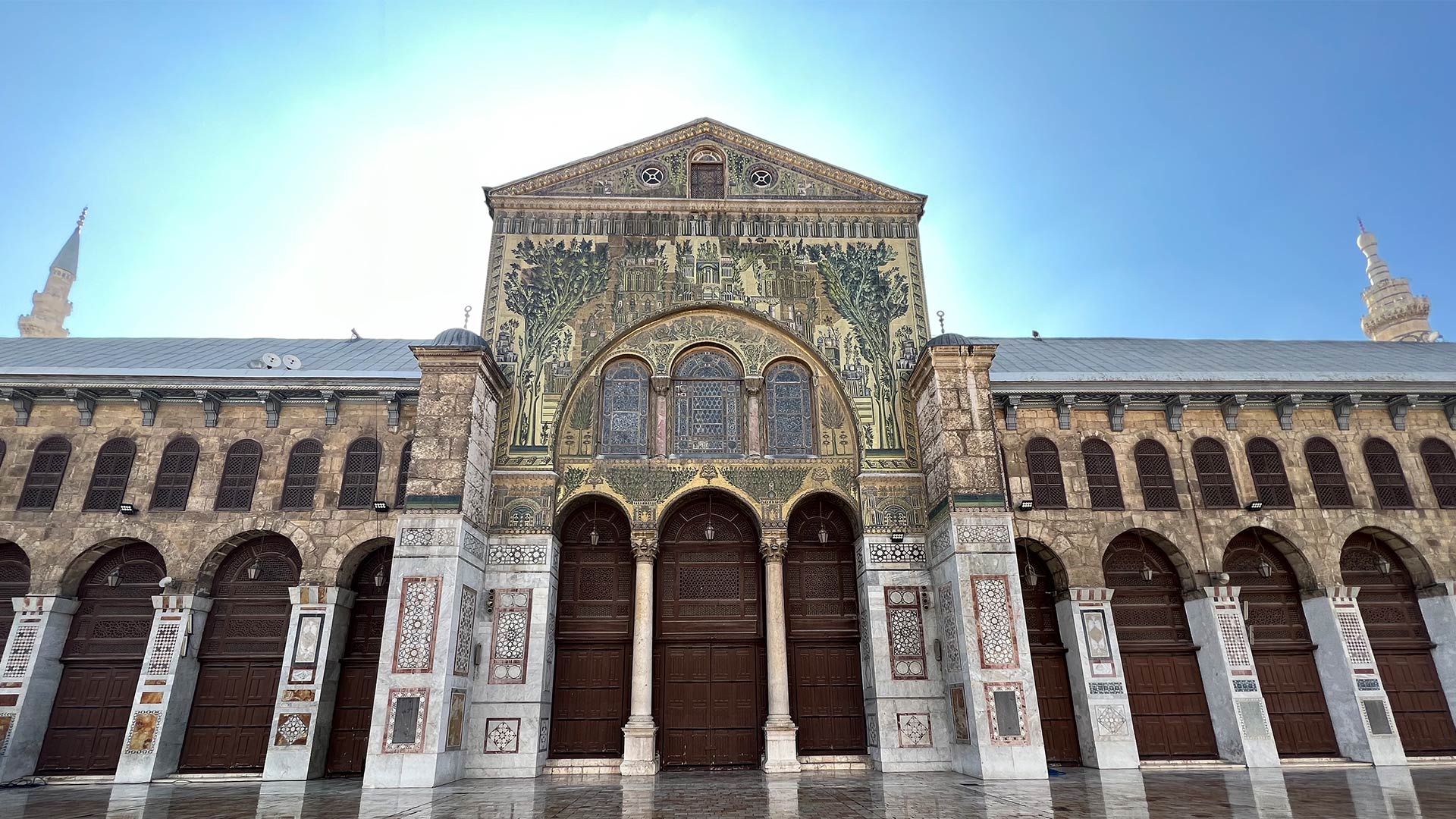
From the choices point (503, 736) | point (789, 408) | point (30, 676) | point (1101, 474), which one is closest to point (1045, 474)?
point (1101, 474)

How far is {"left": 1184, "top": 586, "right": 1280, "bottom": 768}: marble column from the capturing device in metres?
13.9

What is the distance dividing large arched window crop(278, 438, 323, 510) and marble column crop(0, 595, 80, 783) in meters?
4.29

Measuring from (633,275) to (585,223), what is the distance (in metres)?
1.61

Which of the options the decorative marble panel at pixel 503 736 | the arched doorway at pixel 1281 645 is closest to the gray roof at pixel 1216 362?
the arched doorway at pixel 1281 645

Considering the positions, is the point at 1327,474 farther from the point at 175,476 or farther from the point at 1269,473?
the point at 175,476

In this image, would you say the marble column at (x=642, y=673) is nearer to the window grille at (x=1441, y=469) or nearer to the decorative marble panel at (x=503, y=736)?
the decorative marble panel at (x=503, y=736)

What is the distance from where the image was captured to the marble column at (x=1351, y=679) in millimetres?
14117

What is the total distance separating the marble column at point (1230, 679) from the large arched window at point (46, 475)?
22.1m

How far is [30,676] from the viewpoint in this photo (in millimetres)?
13781

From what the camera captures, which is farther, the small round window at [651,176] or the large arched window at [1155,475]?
the small round window at [651,176]

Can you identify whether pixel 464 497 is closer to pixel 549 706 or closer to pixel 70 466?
pixel 549 706

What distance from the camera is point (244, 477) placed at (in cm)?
1497

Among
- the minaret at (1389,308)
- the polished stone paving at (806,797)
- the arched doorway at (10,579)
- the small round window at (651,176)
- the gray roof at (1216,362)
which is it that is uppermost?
the minaret at (1389,308)

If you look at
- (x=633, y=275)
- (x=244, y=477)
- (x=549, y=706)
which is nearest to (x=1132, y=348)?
(x=633, y=275)
